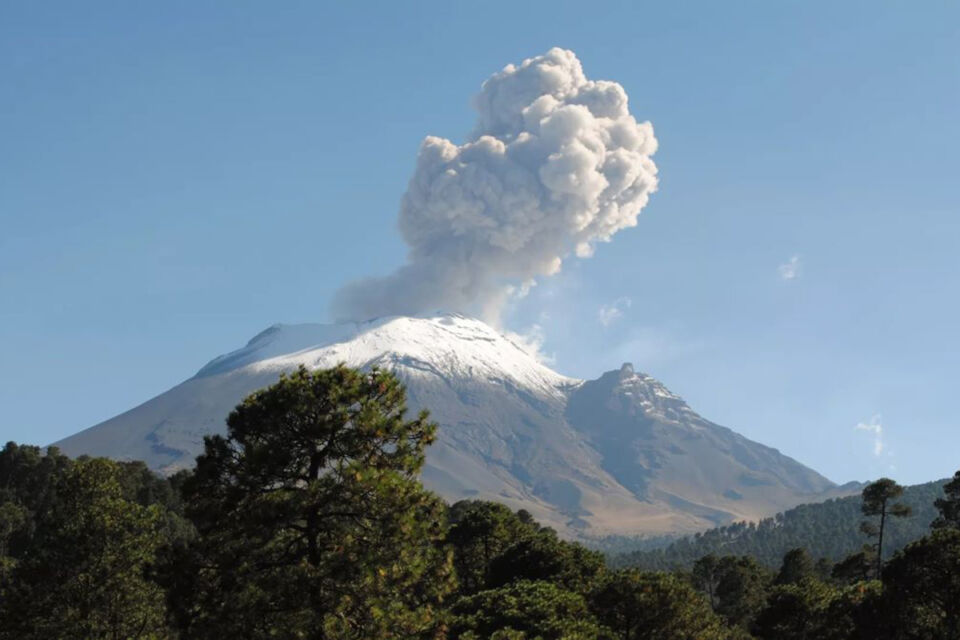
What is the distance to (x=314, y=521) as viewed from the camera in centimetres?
2233

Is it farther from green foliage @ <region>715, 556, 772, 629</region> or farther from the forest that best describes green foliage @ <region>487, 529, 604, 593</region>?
green foliage @ <region>715, 556, 772, 629</region>

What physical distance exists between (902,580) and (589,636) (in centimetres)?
1247

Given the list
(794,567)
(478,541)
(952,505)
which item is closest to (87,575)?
(478,541)

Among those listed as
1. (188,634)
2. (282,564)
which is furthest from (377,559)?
(188,634)

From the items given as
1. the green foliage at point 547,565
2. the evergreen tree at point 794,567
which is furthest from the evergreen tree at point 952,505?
the green foliage at point 547,565

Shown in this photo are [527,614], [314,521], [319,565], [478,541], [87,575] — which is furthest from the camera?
[478,541]

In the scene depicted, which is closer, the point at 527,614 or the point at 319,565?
the point at 319,565

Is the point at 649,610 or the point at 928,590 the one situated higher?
the point at 928,590

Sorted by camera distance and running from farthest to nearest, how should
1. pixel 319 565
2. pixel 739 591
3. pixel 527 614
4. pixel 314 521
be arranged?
pixel 739 591 → pixel 527 614 → pixel 314 521 → pixel 319 565

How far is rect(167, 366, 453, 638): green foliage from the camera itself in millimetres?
21438

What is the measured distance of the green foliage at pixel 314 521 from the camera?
21438 mm

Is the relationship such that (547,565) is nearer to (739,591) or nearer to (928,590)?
(928,590)

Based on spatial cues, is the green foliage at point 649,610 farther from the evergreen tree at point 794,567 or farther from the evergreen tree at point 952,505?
the evergreen tree at point 794,567

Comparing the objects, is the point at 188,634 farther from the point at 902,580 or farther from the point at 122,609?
the point at 902,580
